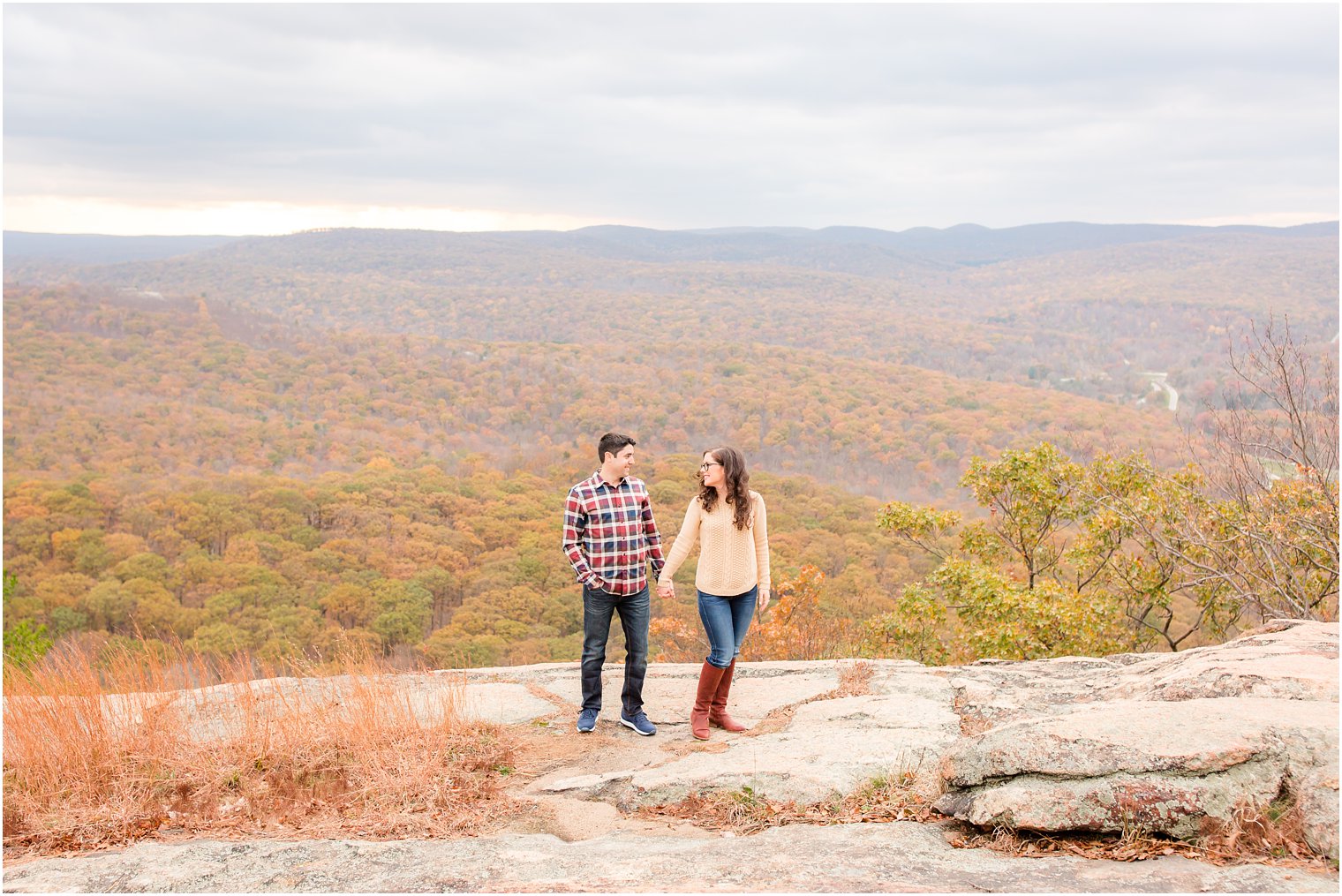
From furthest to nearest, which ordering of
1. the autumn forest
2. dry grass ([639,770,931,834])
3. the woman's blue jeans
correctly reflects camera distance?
the autumn forest, the woman's blue jeans, dry grass ([639,770,931,834])

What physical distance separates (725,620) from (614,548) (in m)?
0.72

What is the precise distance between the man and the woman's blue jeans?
348 mm

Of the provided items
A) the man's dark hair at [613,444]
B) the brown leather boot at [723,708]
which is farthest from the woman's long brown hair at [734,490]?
the brown leather boot at [723,708]

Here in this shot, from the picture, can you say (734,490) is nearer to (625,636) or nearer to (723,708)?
(625,636)

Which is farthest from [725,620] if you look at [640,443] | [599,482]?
[640,443]

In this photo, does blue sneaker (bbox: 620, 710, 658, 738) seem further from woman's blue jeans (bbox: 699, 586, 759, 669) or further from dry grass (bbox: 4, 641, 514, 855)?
dry grass (bbox: 4, 641, 514, 855)

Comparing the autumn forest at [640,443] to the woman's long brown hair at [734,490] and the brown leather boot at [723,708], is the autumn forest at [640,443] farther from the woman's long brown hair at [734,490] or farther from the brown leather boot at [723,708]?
the woman's long brown hair at [734,490]

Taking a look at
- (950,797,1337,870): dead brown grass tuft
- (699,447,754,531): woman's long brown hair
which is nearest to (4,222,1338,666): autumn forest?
(699,447,754,531): woman's long brown hair

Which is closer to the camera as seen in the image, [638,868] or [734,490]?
[638,868]

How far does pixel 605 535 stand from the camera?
491 centimetres

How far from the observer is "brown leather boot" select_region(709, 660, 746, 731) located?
5133 millimetres

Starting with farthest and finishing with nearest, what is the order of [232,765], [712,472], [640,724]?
1. [640,724]
2. [712,472]
3. [232,765]

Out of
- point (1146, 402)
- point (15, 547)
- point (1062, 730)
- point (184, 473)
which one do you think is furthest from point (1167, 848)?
point (1146, 402)

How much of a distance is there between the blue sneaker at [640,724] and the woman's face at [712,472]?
1.48m
